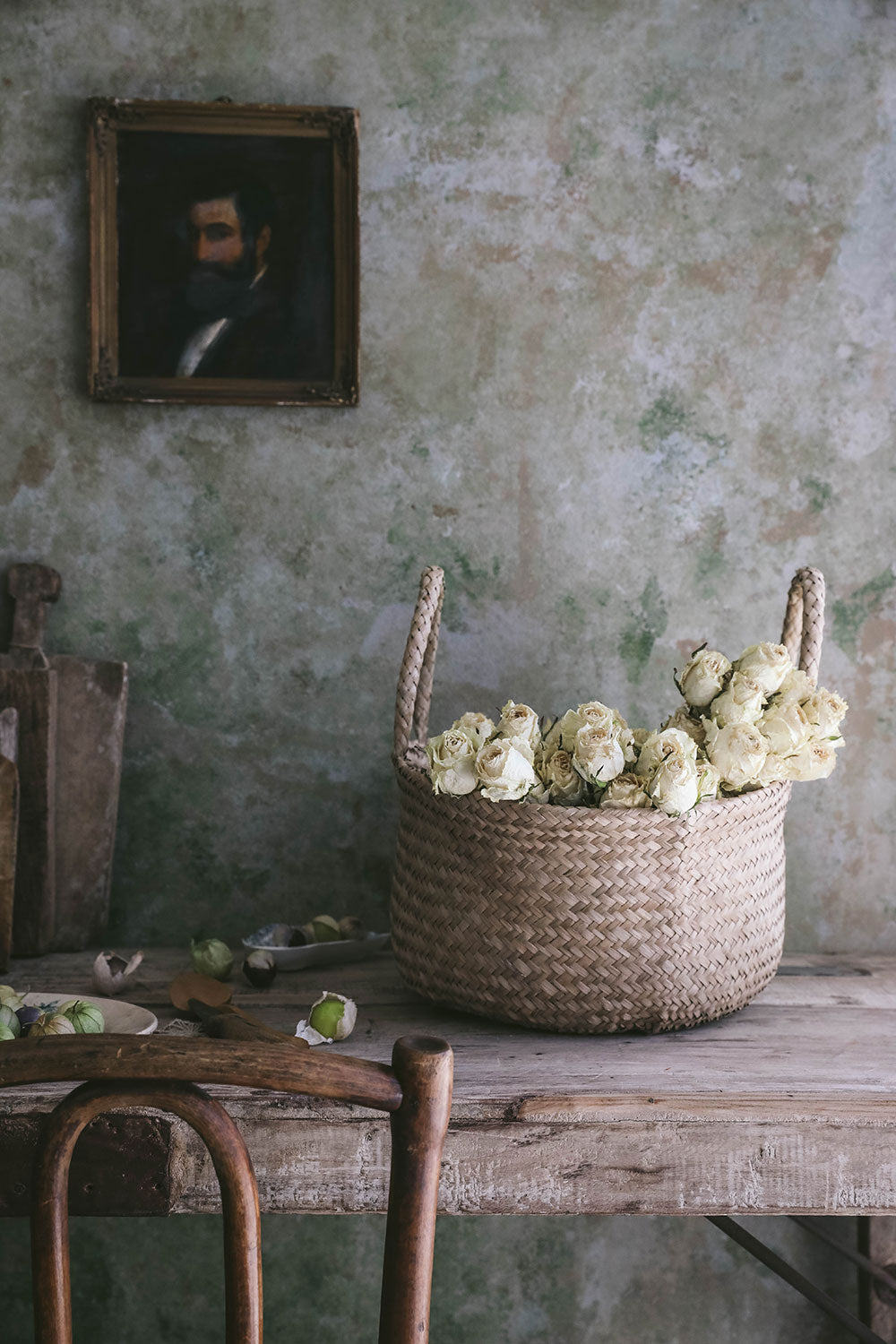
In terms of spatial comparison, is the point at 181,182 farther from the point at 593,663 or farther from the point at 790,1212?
the point at 790,1212

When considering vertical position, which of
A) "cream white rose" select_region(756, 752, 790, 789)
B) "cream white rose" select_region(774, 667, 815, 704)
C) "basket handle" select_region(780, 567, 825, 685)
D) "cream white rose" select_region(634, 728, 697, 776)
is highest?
"basket handle" select_region(780, 567, 825, 685)

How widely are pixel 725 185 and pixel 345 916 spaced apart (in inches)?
50.8

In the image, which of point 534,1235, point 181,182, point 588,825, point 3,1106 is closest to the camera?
point 3,1106

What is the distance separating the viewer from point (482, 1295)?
166cm

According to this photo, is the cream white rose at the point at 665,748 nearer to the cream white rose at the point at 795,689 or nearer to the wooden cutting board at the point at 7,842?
the cream white rose at the point at 795,689

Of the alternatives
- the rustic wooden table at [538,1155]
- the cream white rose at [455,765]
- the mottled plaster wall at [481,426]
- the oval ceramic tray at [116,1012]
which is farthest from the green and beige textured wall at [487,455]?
the rustic wooden table at [538,1155]

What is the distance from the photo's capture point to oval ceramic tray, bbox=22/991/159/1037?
1.20 m

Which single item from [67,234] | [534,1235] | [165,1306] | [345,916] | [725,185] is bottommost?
[165,1306]

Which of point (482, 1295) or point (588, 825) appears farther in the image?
point (482, 1295)

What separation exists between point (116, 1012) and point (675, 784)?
72cm

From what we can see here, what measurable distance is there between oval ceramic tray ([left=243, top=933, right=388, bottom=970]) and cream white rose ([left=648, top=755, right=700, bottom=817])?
565 mm

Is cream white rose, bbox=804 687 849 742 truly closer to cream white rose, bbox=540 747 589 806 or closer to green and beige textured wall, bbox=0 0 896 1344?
cream white rose, bbox=540 747 589 806

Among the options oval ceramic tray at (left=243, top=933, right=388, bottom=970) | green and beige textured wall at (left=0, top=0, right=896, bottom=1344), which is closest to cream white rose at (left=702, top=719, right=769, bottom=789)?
green and beige textured wall at (left=0, top=0, right=896, bottom=1344)

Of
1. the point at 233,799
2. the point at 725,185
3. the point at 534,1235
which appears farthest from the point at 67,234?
the point at 534,1235
